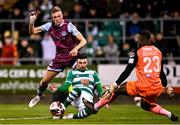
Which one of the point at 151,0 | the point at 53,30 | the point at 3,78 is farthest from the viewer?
the point at 151,0

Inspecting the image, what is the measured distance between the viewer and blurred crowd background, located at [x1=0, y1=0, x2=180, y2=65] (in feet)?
87.8

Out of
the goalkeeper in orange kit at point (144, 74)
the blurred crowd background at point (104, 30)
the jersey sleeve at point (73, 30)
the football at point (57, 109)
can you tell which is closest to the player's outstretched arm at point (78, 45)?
the jersey sleeve at point (73, 30)

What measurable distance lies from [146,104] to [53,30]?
375 cm

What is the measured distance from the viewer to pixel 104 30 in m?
27.2

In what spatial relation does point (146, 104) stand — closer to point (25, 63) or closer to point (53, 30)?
point (53, 30)

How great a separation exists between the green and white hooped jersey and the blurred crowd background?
905 cm

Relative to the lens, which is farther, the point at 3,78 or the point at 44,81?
the point at 3,78

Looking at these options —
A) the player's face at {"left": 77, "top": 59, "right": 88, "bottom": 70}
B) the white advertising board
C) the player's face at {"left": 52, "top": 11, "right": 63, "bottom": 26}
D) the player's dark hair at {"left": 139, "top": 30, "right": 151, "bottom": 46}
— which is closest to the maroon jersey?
the player's face at {"left": 52, "top": 11, "right": 63, "bottom": 26}

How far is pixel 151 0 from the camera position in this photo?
27750 mm

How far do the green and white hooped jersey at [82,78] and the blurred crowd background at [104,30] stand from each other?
9.05 m

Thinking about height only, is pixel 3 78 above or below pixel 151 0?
below

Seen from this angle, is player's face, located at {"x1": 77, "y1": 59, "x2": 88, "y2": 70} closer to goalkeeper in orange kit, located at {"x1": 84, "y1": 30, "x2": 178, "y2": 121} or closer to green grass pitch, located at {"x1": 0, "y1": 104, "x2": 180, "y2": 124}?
green grass pitch, located at {"x1": 0, "y1": 104, "x2": 180, "y2": 124}

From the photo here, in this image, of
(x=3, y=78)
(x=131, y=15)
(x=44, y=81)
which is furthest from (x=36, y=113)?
(x=131, y=15)

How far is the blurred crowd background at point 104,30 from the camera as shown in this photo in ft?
87.8
